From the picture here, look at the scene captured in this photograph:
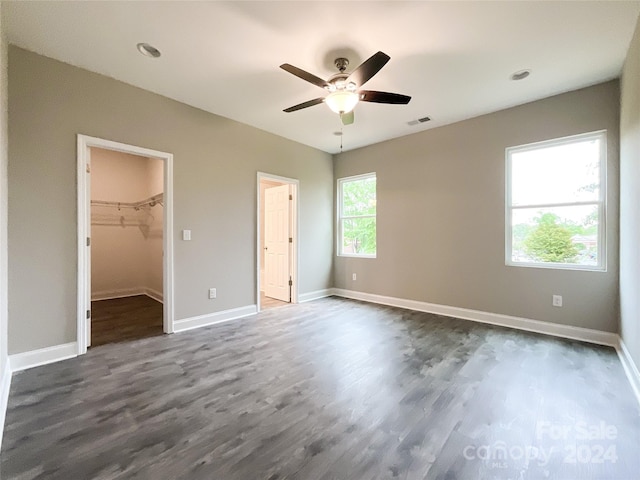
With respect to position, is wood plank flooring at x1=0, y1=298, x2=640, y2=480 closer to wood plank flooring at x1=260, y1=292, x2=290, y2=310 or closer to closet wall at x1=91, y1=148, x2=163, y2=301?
wood plank flooring at x1=260, y1=292, x2=290, y2=310

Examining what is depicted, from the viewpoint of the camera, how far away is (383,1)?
2.04 meters

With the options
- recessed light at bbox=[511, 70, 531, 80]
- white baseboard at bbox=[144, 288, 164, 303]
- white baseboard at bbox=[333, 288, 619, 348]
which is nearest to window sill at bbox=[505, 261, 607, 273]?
white baseboard at bbox=[333, 288, 619, 348]

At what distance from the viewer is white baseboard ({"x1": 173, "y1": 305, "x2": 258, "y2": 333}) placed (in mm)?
3643

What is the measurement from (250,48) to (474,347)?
12.2ft

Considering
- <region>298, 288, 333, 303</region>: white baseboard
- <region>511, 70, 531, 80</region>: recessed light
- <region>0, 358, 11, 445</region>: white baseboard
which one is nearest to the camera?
<region>0, 358, 11, 445</region>: white baseboard

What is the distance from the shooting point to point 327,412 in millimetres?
1943

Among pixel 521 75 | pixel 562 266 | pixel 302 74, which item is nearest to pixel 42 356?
pixel 302 74

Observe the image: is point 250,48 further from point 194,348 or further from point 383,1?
point 194,348

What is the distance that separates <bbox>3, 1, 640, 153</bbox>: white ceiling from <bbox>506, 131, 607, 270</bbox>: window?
0.71 metres

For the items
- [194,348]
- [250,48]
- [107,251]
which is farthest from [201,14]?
[107,251]

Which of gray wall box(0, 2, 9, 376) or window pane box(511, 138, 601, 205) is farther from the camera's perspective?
window pane box(511, 138, 601, 205)

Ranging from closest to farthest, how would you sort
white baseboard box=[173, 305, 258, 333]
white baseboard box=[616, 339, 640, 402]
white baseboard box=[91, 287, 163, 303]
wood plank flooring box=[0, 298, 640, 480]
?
wood plank flooring box=[0, 298, 640, 480], white baseboard box=[616, 339, 640, 402], white baseboard box=[173, 305, 258, 333], white baseboard box=[91, 287, 163, 303]

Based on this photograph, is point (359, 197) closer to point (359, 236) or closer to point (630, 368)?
point (359, 236)

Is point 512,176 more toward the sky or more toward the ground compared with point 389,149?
more toward the ground
